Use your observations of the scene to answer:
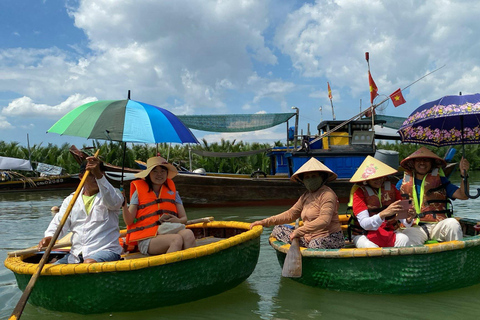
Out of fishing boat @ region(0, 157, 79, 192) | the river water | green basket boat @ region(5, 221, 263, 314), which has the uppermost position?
fishing boat @ region(0, 157, 79, 192)

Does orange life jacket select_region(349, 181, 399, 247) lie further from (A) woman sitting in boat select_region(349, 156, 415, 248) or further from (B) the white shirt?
(B) the white shirt

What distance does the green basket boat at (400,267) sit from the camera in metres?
3.74

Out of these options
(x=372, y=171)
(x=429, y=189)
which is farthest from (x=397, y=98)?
(x=372, y=171)

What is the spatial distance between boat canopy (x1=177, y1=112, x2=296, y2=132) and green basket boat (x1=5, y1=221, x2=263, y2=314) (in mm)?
6655

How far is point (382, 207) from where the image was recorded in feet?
13.3

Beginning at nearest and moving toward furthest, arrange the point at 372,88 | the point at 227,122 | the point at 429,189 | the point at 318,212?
the point at 318,212
the point at 429,189
the point at 227,122
the point at 372,88

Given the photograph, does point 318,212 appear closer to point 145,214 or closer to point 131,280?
point 145,214

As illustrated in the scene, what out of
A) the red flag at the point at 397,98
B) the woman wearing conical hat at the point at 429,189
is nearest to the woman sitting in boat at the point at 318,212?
the woman wearing conical hat at the point at 429,189

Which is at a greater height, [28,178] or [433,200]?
[28,178]

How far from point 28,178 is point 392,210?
1719 centimetres

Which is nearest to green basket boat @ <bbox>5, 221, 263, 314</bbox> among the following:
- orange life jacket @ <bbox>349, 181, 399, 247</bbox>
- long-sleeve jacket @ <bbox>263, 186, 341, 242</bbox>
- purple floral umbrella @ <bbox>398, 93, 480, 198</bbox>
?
long-sleeve jacket @ <bbox>263, 186, 341, 242</bbox>

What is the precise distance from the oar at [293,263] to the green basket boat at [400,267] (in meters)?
0.08

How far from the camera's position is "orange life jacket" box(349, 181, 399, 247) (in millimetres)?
3998

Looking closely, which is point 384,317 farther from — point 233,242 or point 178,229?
point 178,229
